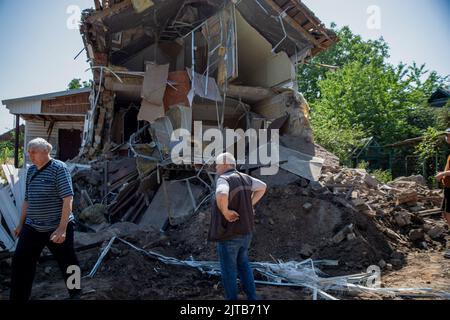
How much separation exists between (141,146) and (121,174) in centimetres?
88

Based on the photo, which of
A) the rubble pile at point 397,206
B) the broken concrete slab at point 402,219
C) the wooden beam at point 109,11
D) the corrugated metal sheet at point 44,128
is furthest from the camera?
the corrugated metal sheet at point 44,128

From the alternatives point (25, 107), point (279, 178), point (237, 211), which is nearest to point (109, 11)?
point (279, 178)

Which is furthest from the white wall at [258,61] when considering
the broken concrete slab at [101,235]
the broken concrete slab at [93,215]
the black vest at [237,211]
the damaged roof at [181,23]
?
Answer: the black vest at [237,211]

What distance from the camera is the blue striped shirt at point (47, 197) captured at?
12.2 ft

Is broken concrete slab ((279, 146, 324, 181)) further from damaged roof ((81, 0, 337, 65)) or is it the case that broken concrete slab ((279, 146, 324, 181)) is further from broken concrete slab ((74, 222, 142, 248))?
damaged roof ((81, 0, 337, 65))

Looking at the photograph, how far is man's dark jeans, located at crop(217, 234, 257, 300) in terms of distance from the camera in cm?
372

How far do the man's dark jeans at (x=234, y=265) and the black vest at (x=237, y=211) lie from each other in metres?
0.08

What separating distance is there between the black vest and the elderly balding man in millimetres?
1445

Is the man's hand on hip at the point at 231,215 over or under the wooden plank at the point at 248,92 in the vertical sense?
under

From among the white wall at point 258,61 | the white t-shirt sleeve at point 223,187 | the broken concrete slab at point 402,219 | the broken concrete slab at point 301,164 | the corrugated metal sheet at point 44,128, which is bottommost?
the broken concrete slab at point 402,219

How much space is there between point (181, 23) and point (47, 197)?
8.80 meters

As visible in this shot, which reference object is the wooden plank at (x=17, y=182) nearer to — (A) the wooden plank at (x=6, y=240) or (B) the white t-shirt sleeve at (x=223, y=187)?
(A) the wooden plank at (x=6, y=240)

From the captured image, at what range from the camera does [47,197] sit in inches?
147

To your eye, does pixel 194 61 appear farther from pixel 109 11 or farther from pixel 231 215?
pixel 231 215
